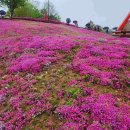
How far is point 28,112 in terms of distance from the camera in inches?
543

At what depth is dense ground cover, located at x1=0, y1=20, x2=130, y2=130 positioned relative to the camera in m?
12.9

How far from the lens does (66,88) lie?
1552cm

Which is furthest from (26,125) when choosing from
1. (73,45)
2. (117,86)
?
(73,45)

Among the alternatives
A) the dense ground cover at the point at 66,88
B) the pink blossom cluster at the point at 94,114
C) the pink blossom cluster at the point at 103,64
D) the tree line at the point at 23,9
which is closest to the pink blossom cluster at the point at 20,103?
the dense ground cover at the point at 66,88

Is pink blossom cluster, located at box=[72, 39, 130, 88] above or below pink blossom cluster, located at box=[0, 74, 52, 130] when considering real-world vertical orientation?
above

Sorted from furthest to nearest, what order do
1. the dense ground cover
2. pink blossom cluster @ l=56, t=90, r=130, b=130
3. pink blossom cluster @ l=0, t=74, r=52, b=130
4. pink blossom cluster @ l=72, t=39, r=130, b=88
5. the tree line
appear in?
the tree line
pink blossom cluster @ l=72, t=39, r=130, b=88
pink blossom cluster @ l=0, t=74, r=52, b=130
the dense ground cover
pink blossom cluster @ l=56, t=90, r=130, b=130

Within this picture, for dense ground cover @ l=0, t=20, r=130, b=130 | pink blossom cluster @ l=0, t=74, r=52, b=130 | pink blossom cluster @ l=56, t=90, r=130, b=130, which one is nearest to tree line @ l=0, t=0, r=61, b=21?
dense ground cover @ l=0, t=20, r=130, b=130

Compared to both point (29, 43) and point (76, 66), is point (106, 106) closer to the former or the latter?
point (76, 66)

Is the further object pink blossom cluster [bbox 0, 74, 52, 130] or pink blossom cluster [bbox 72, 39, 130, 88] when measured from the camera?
pink blossom cluster [bbox 72, 39, 130, 88]

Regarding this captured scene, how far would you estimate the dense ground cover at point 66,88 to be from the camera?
1285 centimetres

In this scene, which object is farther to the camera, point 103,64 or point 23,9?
point 23,9

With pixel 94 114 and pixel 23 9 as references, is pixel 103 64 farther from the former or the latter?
pixel 23 9

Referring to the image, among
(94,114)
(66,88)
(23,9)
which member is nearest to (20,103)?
(66,88)

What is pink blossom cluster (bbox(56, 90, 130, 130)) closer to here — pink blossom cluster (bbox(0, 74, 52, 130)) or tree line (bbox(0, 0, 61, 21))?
pink blossom cluster (bbox(0, 74, 52, 130))
